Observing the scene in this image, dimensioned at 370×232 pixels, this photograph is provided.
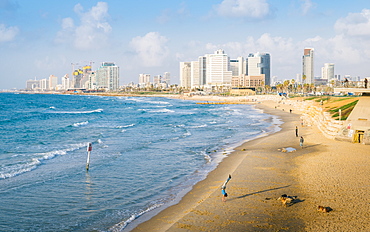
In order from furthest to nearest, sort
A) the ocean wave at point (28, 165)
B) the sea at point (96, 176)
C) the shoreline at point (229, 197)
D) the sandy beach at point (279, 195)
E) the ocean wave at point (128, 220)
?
the ocean wave at point (28, 165)
the sea at point (96, 176)
the ocean wave at point (128, 220)
the shoreline at point (229, 197)
the sandy beach at point (279, 195)

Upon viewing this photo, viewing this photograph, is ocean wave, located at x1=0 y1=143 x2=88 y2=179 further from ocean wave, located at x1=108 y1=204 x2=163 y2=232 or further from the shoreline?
the shoreline

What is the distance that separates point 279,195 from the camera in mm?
17203

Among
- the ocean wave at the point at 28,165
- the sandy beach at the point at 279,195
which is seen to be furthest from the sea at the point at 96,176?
the sandy beach at the point at 279,195

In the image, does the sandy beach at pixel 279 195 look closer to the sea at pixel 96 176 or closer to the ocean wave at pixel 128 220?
the ocean wave at pixel 128 220

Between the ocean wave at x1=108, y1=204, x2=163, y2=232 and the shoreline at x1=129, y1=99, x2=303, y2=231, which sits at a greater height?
the shoreline at x1=129, y1=99, x2=303, y2=231

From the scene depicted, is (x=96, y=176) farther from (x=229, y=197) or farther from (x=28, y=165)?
(x=229, y=197)

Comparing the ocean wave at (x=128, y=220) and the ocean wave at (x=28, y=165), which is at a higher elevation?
the ocean wave at (x=28, y=165)

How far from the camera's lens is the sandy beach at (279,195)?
1364 cm

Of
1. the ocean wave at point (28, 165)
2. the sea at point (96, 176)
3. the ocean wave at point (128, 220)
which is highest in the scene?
the ocean wave at point (28, 165)

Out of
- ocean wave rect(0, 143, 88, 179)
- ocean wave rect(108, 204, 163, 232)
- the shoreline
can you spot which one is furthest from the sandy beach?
ocean wave rect(0, 143, 88, 179)

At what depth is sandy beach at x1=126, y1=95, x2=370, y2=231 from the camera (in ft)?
44.8

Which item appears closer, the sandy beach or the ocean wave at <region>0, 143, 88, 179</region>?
the sandy beach

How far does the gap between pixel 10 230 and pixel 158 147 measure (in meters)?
20.5

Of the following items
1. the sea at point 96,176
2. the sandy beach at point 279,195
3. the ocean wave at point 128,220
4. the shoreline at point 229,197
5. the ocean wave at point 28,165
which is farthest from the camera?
the ocean wave at point 28,165
